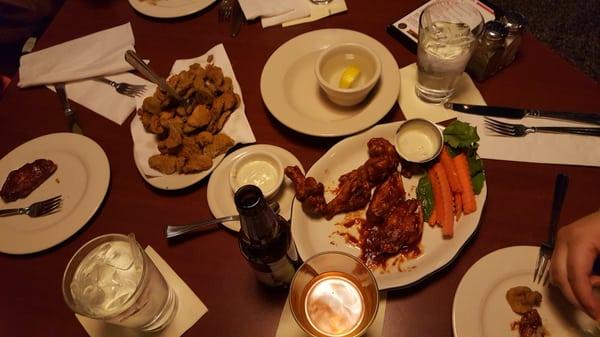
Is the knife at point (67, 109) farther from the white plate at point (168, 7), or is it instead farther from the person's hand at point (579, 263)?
the person's hand at point (579, 263)

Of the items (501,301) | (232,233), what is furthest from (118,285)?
(501,301)

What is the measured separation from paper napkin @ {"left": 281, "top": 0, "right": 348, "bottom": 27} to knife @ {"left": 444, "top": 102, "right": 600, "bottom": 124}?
26.0 inches

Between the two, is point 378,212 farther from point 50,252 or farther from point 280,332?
point 50,252

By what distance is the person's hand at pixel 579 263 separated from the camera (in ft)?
3.16

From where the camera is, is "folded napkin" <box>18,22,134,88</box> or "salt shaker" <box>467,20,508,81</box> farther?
"folded napkin" <box>18,22,134,88</box>

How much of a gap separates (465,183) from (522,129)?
12.7 inches

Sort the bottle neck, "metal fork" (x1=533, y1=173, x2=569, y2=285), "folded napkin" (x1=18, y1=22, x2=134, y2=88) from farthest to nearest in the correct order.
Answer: "folded napkin" (x1=18, y1=22, x2=134, y2=88)
"metal fork" (x1=533, y1=173, x2=569, y2=285)
the bottle neck

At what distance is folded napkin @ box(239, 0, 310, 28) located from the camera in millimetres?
1810

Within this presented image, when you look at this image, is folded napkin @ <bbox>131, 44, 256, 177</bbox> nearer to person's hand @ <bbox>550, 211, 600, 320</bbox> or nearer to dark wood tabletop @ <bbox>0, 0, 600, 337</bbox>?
dark wood tabletop @ <bbox>0, 0, 600, 337</bbox>

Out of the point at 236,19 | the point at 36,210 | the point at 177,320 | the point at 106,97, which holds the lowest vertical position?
the point at 177,320

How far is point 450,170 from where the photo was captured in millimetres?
1319

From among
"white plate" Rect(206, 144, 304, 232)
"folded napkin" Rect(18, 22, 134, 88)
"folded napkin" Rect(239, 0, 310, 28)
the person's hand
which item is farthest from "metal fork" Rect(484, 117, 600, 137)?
"folded napkin" Rect(18, 22, 134, 88)

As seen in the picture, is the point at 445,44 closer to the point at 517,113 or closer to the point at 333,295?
the point at 517,113

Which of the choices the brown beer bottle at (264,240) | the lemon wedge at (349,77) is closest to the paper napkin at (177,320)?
the brown beer bottle at (264,240)
